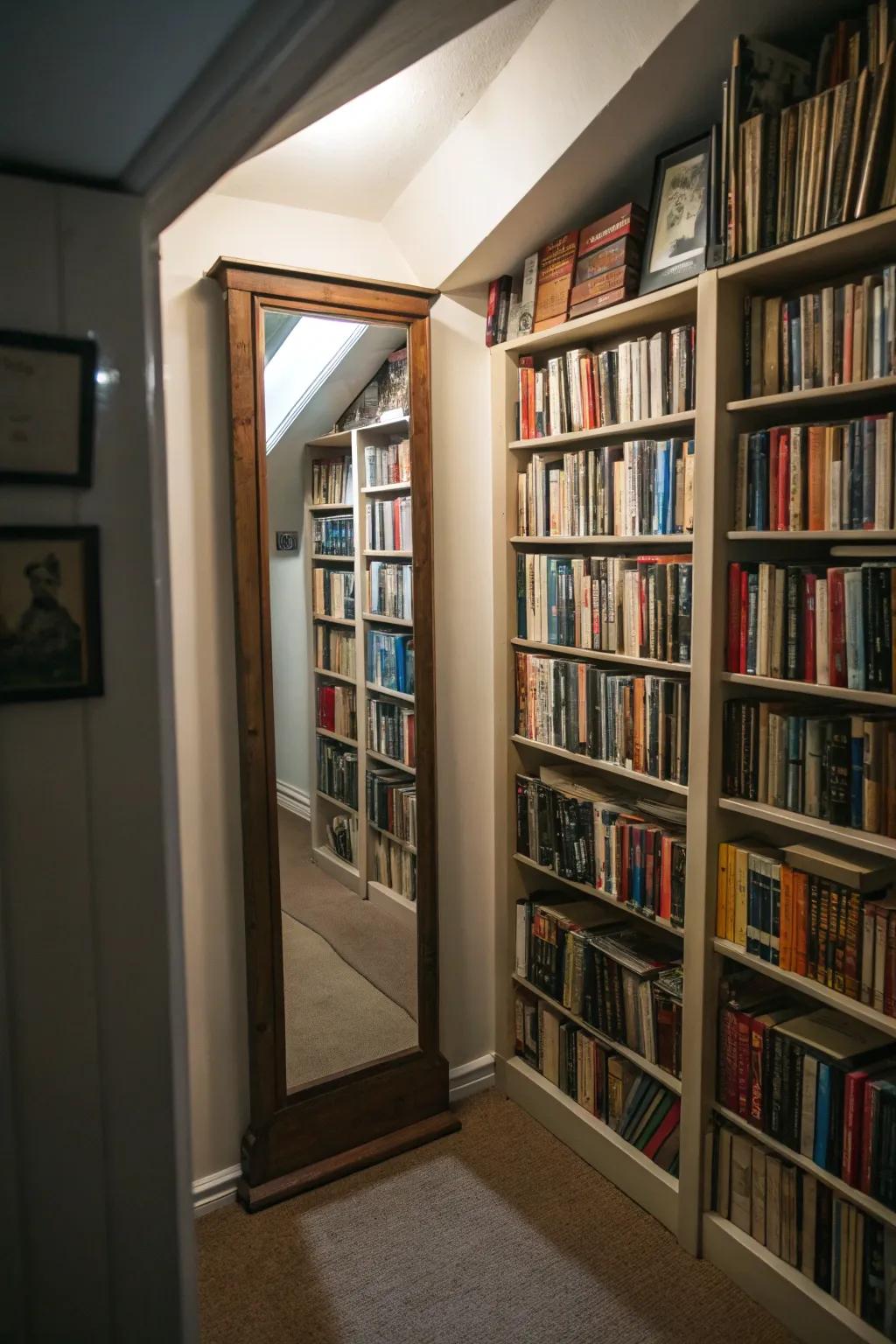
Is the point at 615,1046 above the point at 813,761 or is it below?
below

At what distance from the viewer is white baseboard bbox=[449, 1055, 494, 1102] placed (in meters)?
2.67

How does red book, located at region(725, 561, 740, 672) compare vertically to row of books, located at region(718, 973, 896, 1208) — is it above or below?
above

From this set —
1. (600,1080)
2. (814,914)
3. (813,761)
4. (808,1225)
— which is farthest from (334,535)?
(808,1225)

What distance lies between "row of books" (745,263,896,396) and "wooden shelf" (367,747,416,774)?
49.8 inches

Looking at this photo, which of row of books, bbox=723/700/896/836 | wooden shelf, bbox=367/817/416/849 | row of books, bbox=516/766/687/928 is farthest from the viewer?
wooden shelf, bbox=367/817/416/849

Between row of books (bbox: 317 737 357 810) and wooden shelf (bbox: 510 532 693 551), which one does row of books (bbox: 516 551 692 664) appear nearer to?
wooden shelf (bbox: 510 532 693 551)

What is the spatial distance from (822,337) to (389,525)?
114 centimetres

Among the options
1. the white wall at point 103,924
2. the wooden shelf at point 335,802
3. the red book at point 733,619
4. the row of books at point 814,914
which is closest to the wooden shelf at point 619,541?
the red book at point 733,619

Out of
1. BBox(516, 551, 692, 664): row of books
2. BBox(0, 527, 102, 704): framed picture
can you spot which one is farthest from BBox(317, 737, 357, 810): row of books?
BBox(0, 527, 102, 704): framed picture

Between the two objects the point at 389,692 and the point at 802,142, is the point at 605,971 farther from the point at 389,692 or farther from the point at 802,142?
the point at 802,142

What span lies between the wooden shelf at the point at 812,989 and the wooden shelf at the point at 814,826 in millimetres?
277

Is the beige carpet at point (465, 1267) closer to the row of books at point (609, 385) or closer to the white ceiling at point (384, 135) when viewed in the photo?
the row of books at point (609, 385)

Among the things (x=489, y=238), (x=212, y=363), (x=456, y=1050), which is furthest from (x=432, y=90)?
(x=456, y=1050)

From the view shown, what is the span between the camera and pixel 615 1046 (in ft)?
7.46
